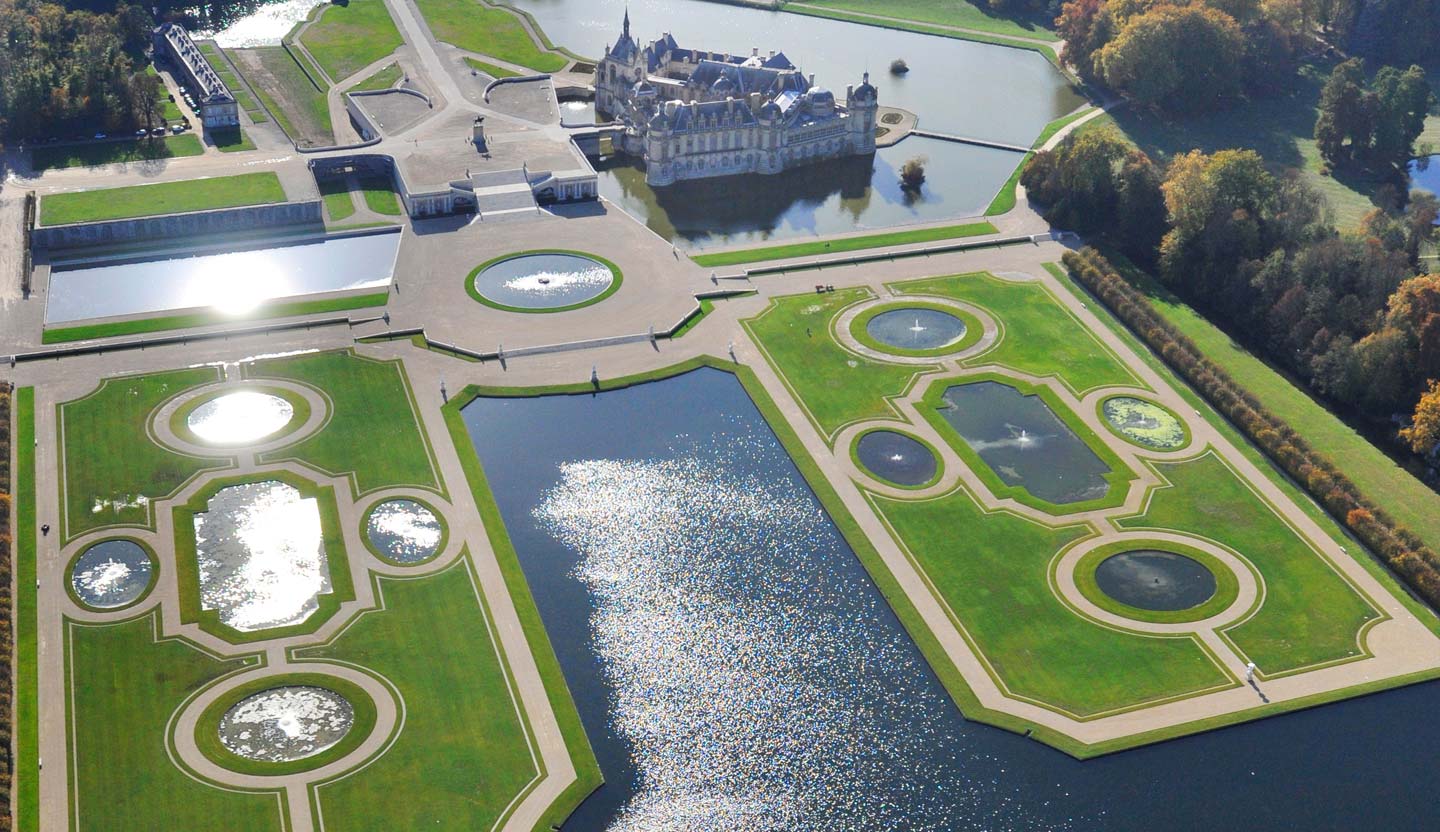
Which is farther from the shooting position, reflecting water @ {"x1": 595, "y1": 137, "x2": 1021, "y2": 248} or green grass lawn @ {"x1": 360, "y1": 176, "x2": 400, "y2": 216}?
reflecting water @ {"x1": 595, "y1": 137, "x2": 1021, "y2": 248}

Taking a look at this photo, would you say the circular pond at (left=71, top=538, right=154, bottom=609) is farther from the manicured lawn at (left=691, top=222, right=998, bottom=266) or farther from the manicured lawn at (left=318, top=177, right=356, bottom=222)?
the manicured lawn at (left=691, top=222, right=998, bottom=266)

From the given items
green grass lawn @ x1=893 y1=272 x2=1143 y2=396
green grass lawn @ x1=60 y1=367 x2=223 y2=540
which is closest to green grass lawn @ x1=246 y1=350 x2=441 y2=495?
green grass lawn @ x1=60 y1=367 x2=223 y2=540

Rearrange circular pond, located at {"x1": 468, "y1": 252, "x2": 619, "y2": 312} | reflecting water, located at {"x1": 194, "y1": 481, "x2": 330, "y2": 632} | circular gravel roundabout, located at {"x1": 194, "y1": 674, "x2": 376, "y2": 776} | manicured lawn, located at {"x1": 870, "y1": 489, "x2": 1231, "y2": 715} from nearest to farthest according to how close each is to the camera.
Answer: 1. circular gravel roundabout, located at {"x1": 194, "y1": 674, "x2": 376, "y2": 776}
2. manicured lawn, located at {"x1": 870, "y1": 489, "x2": 1231, "y2": 715}
3. reflecting water, located at {"x1": 194, "y1": 481, "x2": 330, "y2": 632}
4. circular pond, located at {"x1": 468, "y1": 252, "x2": 619, "y2": 312}

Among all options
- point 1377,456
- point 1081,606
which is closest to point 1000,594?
point 1081,606

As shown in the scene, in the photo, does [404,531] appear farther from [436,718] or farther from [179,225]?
[179,225]

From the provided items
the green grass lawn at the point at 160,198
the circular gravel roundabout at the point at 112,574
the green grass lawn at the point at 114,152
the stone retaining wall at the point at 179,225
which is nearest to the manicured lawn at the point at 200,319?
the stone retaining wall at the point at 179,225

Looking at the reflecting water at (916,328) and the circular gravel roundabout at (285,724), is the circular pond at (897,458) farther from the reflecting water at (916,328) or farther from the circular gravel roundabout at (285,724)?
the circular gravel roundabout at (285,724)
